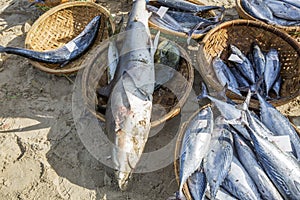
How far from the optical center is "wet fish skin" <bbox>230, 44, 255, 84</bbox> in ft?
11.2

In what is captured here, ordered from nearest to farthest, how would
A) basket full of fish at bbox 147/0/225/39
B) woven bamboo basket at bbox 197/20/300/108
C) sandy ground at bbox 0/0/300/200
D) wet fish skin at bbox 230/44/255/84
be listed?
1. sandy ground at bbox 0/0/300/200
2. woven bamboo basket at bbox 197/20/300/108
3. wet fish skin at bbox 230/44/255/84
4. basket full of fish at bbox 147/0/225/39

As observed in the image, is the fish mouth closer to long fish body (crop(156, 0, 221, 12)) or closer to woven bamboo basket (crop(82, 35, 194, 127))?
woven bamboo basket (crop(82, 35, 194, 127))

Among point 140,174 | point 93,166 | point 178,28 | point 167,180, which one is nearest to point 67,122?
point 93,166

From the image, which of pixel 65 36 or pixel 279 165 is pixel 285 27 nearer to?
pixel 279 165

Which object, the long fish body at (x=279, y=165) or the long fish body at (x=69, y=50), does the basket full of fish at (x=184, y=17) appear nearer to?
the long fish body at (x=69, y=50)

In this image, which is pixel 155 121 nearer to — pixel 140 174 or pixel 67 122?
pixel 140 174

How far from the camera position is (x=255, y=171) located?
256 centimetres

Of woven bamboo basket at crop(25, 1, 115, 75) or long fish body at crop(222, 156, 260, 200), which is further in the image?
woven bamboo basket at crop(25, 1, 115, 75)

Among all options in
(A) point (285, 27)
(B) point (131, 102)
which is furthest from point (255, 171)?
(A) point (285, 27)

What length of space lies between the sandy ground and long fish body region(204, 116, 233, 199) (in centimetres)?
56

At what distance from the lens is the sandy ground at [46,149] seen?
2.93 m

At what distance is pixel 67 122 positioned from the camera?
11.3 feet

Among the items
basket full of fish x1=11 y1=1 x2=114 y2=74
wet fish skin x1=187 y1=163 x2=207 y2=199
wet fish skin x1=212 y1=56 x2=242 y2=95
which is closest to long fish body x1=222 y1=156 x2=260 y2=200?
wet fish skin x1=187 y1=163 x2=207 y2=199

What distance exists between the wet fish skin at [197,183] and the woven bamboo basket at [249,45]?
94 centimetres
